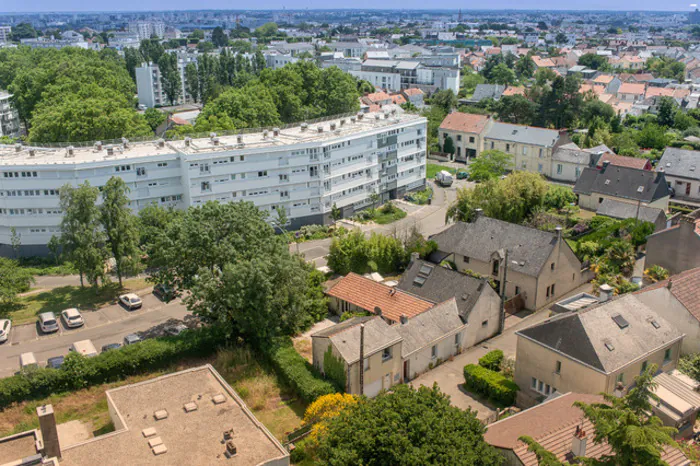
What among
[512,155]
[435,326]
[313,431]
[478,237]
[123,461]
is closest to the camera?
→ [123,461]

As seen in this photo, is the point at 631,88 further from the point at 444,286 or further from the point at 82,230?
the point at 82,230

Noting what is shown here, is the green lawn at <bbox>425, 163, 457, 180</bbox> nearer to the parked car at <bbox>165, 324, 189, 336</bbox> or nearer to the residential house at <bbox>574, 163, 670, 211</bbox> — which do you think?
the residential house at <bbox>574, 163, 670, 211</bbox>

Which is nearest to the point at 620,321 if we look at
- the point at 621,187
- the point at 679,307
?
the point at 679,307

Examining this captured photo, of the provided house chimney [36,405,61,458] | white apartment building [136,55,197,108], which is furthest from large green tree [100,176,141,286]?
white apartment building [136,55,197,108]

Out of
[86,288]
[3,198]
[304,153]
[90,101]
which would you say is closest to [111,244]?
[86,288]

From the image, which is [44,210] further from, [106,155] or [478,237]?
[478,237]

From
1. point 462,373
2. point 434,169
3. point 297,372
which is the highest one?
point 297,372

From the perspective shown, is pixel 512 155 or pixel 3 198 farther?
pixel 512 155
